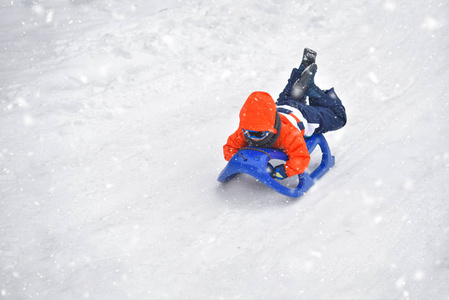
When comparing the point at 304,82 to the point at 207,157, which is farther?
the point at 207,157

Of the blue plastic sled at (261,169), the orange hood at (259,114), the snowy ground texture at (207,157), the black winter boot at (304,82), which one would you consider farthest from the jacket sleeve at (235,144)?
the black winter boot at (304,82)

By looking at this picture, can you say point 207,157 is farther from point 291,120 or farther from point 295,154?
point 295,154

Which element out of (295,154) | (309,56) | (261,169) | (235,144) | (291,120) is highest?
(309,56)

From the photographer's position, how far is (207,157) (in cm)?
420

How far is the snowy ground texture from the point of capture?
8.61ft

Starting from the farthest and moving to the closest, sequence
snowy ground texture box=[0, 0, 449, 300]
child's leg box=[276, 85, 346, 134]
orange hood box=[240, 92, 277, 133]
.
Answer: child's leg box=[276, 85, 346, 134] → orange hood box=[240, 92, 277, 133] → snowy ground texture box=[0, 0, 449, 300]

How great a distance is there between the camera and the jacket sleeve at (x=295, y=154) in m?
3.24

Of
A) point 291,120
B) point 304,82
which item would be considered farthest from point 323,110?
point 291,120

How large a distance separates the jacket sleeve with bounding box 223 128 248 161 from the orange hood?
1.39 feet

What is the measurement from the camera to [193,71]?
570 centimetres

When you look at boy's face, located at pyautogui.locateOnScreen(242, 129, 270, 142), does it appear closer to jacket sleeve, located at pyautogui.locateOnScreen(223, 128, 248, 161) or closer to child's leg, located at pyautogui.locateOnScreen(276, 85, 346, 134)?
jacket sleeve, located at pyautogui.locateOnScreen(223, 128, 248, 161)

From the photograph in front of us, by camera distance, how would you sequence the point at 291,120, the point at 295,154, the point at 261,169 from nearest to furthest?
the point at 261,169 < the point at 295,154 < the point at 291,120

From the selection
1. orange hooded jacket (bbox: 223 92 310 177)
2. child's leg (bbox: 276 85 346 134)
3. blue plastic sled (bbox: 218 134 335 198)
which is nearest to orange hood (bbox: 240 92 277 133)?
orange hooded jacket (bbox: 223 92 310 177)

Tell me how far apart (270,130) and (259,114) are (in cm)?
18
